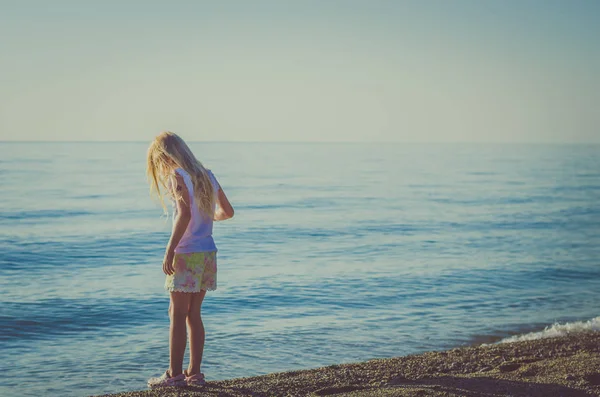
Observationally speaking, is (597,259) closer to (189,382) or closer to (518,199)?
(189,382)

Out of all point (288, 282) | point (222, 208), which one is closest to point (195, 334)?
point (222, 208)

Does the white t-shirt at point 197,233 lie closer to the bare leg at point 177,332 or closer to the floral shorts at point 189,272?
the floral shorts at point 189,272

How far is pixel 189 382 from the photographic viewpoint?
551cm

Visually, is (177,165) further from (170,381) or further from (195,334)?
(170,381)

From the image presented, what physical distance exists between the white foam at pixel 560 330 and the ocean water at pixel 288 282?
25 cm

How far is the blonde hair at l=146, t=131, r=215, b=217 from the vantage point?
17.3 ft

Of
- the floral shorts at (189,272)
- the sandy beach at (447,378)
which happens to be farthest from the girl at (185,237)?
the sandy beach at (447,378)

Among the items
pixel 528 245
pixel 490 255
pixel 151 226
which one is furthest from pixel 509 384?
pixel 151 226

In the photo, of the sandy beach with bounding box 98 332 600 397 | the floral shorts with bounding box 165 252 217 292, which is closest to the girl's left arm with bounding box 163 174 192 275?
the floral shorts with bounding box 165 252 217 292

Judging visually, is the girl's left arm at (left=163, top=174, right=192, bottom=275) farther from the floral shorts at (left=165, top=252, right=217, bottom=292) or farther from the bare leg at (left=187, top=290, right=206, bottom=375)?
the bare leg at (left=187, top=290, right=206, bottom=375)

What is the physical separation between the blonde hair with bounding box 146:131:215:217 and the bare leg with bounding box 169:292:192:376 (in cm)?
73

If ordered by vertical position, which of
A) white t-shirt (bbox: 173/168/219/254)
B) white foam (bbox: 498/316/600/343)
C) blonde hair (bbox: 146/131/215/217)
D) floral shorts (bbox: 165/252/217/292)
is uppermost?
blonde hair (bbox: 146/131/215/217)

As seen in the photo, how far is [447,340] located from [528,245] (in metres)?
9.79

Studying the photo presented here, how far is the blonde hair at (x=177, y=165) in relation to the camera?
526 centimetres
